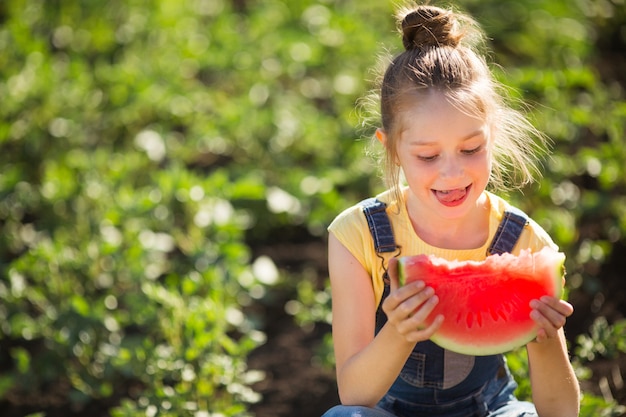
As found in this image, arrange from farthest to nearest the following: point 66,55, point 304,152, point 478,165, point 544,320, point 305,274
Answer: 1. point 66,55
2. point 304,152
3. point 305,274
4. point 478,165
5. point 544,320

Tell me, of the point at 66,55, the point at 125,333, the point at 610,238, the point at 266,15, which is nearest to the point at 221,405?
the point at 125,333

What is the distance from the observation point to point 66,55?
631 cm

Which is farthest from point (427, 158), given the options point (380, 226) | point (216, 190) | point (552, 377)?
point (216, 190)

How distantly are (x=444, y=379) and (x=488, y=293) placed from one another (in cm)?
35

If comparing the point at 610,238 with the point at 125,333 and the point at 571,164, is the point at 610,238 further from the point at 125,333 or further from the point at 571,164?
the point at 125,333

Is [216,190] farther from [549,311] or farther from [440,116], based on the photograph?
[549,311]

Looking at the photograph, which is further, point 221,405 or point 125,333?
point 125,333

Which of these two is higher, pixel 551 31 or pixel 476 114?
pixel 476 114

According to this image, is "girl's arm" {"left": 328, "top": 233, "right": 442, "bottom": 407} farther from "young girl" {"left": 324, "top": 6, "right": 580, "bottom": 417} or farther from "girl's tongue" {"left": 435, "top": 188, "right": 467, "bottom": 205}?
"girl's tongue" {"left": 435, "top": 188, "right": 467, "bottom": 205}

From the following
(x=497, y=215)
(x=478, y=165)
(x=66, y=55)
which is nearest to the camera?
(x=478, y=165)

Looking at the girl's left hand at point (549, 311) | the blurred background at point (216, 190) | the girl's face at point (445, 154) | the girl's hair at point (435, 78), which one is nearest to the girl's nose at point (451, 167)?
the girl's face at point (445, 154)

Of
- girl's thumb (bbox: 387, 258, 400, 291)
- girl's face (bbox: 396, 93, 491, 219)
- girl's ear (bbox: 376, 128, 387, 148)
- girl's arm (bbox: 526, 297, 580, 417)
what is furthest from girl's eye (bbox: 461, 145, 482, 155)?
girl's arm (bbox: 526, 297, 580, 417)

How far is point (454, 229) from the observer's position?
7.89ft

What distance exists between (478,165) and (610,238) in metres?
2.24
